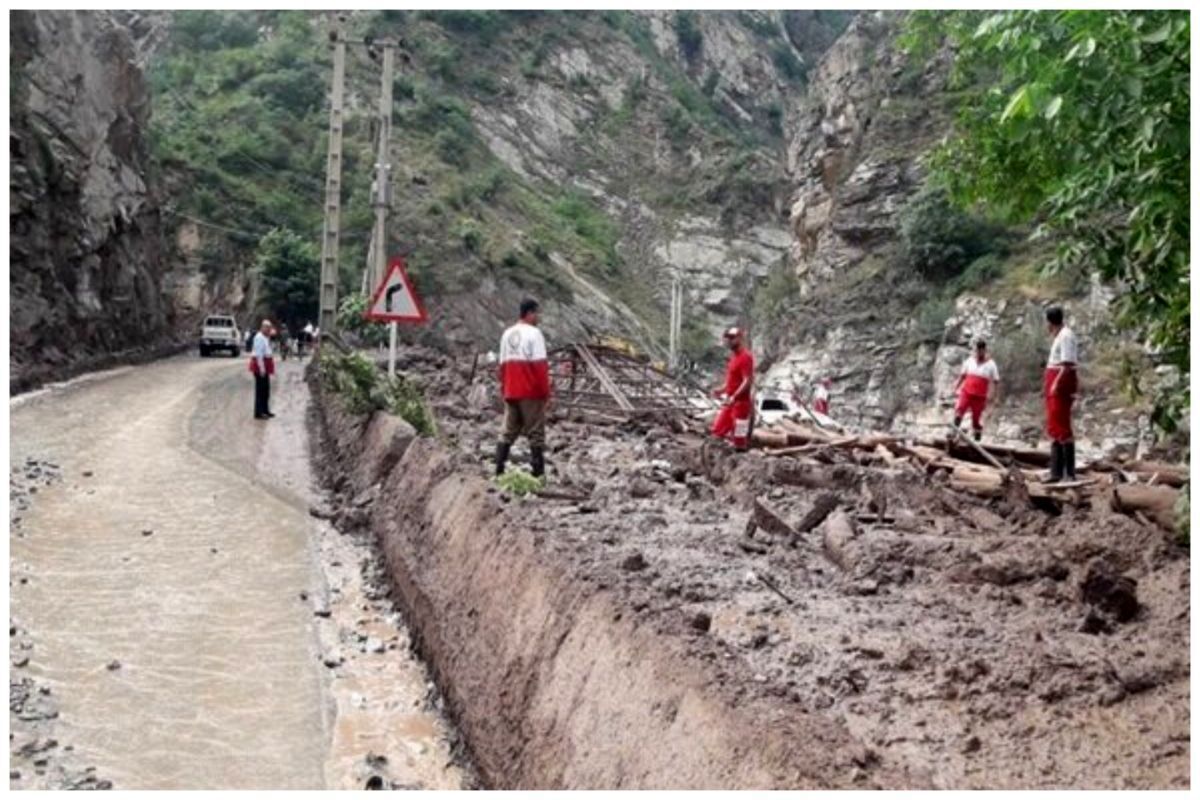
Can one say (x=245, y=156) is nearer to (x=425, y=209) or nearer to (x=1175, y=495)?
(x=425, y=209)

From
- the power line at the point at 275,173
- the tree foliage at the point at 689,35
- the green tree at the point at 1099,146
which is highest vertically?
the tree foliage at the point at 689,35

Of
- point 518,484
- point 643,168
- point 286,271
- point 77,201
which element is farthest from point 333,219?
point 643,168

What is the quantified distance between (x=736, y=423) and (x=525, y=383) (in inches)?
134

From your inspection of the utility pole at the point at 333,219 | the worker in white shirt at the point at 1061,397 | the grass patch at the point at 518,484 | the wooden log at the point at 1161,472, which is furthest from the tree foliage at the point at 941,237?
the grass patch at the point at 518,484

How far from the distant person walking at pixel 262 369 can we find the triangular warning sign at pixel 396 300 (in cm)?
543

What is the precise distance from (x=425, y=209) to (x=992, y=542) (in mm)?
49939

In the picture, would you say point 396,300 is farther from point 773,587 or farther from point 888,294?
point 888,294

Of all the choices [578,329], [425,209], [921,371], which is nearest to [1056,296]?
[921,371]

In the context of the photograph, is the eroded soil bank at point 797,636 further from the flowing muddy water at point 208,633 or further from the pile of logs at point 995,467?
the flowing muddy water at point 208,633

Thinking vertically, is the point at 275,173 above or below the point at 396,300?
above

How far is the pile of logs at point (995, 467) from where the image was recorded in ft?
25.5

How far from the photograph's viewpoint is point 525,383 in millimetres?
9406

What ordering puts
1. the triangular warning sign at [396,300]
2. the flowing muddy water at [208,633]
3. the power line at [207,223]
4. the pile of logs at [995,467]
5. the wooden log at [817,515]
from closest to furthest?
the flowing muddy water at [208,633] → the pile of logs at [995,467] → the wooden log at [817,515] → the triangular warning sign at [396,300] → the power line at [207,223]

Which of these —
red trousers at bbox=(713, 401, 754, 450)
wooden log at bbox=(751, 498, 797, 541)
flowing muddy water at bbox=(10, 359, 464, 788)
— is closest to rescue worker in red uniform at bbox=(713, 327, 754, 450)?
red trousers at bbox=(713, 401, 754, 450)
